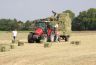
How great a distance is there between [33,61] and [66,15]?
894 inches

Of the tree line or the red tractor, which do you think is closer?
the red tractor

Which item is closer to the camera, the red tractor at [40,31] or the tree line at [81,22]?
the red tractor at [40,31]

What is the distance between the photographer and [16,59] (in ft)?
70.0

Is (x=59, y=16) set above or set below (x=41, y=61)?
above

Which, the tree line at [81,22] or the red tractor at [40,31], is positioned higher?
the tree line at [81,22]

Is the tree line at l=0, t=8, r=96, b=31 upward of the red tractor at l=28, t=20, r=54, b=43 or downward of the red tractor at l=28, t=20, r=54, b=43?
upward

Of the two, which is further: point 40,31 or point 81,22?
point 81,22

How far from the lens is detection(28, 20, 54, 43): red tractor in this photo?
37084 mm

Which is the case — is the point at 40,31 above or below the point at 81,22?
below

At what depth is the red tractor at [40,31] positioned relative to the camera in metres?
37.1

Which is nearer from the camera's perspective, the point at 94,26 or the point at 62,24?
the point at 62,24

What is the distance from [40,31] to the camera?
3716 centimetres

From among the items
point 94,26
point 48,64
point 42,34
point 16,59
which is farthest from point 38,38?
point 94,26

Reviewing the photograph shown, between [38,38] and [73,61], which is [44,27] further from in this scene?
[73,61]
